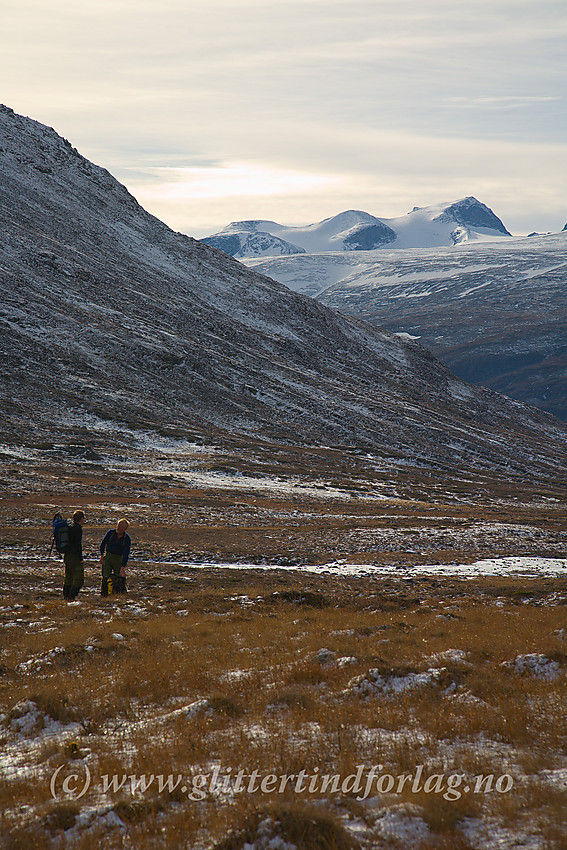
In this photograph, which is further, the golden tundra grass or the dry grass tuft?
the golden tundra grass

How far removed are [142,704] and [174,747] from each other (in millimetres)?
2194

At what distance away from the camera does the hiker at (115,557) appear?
832 inches

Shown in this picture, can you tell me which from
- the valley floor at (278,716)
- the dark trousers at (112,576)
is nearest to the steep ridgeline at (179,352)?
the dark trousers at (112,576)

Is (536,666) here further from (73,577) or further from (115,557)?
(73,577)

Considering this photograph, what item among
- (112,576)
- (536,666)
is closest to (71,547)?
(112,576)

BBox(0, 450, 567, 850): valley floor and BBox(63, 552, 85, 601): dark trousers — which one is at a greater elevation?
BBox(0, 450, 567, 850): valley floor

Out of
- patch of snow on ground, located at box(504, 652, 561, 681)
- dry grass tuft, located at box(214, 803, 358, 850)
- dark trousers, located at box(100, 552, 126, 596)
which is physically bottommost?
dark trousers, located at box(100, 552, 126, 596)

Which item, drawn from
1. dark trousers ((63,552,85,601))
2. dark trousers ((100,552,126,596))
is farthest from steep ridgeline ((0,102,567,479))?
dark trousers ((63,552,85,601))

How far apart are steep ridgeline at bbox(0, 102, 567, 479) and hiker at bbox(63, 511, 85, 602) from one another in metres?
54.6

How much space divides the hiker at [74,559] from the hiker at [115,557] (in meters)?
0.82

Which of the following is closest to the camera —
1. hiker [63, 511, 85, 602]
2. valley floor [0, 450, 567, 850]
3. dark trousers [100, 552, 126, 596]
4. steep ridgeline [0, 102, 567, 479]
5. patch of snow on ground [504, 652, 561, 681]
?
valley floor [0, 450, 567, 850]

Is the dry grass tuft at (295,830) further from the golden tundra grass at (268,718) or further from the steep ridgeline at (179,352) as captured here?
the steep ridgeline at (179,352)

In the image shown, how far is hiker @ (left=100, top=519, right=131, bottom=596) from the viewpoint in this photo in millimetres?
21125

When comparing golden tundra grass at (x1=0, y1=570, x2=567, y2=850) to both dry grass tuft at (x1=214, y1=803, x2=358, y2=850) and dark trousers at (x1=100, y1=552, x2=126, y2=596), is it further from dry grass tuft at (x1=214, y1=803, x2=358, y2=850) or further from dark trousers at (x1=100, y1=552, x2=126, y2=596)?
dark trousers at (x1=100, y1=552, x2=126, y2=596)
